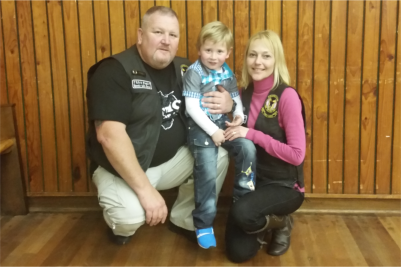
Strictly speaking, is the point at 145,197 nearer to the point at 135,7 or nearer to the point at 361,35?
the point at 135,7

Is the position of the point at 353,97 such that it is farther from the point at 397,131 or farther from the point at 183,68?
the point at 183,68

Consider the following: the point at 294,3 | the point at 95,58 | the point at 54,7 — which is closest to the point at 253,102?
the point at 294,3

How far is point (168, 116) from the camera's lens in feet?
7.10

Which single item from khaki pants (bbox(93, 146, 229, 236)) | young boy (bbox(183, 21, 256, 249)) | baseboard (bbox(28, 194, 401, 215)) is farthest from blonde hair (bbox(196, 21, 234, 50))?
baseboard (bbox(28, 194, 401, 215))

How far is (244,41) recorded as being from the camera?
97.2 inches

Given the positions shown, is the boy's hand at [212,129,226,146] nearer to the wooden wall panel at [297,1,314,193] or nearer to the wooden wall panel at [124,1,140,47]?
the wooden wall panel at [297,1,314,193]

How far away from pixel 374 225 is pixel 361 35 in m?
1.10

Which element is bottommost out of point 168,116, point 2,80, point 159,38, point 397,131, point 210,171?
point 210,171

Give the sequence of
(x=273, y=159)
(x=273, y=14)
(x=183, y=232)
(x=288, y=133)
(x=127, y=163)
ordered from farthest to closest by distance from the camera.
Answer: (x=273, y=14)
(x=183, y=232)
(x=273, y=159)
(x=288, y=133)
(x=127, y=163)

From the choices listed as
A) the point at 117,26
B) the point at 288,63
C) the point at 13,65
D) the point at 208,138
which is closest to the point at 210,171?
the point at 208,138

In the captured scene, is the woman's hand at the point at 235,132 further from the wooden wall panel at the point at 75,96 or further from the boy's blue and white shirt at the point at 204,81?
the wooden wall panel at the point at 75,96

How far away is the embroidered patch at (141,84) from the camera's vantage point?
2.05 meters

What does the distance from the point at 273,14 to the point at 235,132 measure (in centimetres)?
81

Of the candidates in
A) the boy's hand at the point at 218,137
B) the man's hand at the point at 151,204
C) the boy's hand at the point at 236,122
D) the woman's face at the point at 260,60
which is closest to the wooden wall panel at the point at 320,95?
A: the woman's face at the point at 260,60
